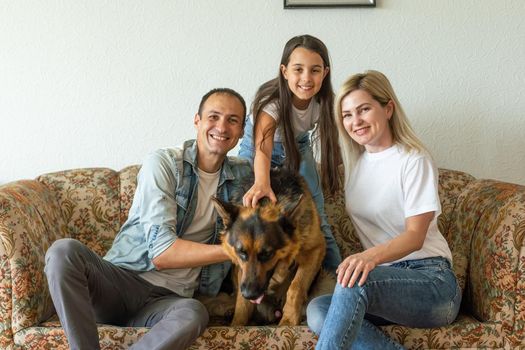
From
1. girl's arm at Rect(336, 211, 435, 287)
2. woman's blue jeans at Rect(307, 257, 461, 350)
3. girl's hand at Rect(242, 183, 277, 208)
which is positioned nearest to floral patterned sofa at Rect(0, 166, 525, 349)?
woman's blue jeans at Rect(307, 257, 461, 350)

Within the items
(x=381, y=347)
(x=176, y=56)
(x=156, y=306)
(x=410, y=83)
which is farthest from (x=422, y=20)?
(x=156, y=306)

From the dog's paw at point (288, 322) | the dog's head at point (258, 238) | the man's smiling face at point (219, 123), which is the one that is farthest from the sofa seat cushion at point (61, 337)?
the man's smiling face at point (219, 123)

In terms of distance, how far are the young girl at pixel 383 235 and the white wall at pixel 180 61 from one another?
86 centimetres

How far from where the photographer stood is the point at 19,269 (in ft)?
6.97

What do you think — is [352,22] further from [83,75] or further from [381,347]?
[381,347]

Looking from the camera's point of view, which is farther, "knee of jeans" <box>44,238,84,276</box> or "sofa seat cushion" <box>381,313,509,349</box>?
"sofa seat cushion" <box>381,313,509,349</box>

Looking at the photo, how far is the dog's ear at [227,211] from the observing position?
2.17 metres

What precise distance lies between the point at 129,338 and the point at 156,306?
16 cm

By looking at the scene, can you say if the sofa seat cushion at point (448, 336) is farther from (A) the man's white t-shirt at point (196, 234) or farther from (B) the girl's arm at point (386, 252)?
(A) the man's white t-shirt at point (196, 234)

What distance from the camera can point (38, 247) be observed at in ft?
7.48

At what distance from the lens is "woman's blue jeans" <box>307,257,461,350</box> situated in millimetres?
1828

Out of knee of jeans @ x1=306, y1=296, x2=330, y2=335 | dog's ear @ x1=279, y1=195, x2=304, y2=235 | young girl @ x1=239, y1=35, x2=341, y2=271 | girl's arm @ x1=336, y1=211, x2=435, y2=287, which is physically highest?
young girl @ x1=239, y1=35, x2=341, y2=271

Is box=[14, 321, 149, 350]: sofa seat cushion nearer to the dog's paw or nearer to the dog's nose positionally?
the dog's nose

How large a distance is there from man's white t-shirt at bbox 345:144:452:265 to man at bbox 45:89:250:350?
0.53 meters
